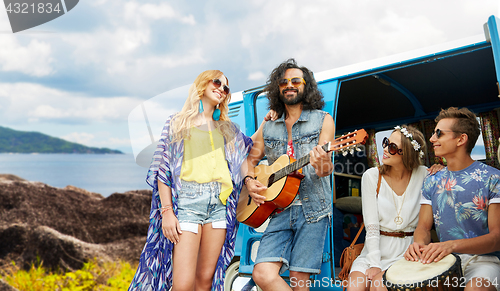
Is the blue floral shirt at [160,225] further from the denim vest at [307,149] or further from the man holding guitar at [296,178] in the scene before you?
the denim vest at [307,149]

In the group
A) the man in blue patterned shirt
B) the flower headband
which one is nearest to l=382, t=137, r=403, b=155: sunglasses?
the flower headband

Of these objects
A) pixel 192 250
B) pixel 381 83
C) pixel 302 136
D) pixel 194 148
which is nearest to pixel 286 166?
pixel 302 136

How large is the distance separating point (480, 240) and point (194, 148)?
1.97 metres

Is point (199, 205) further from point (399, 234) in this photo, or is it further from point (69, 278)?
point (69, 278)

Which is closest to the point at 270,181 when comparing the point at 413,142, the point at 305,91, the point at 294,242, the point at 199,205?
the point at 294,242

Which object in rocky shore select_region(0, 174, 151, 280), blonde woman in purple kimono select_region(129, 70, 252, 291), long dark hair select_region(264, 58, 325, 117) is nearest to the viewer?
blonde woman in purple kimono select_region(129, 70, 252, 291)

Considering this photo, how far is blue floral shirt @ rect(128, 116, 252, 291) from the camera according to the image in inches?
98.7

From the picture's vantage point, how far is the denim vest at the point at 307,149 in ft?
8.53

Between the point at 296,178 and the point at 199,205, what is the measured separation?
0.75 metres

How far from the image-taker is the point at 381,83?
14.4ft

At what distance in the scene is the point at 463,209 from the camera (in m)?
2.45

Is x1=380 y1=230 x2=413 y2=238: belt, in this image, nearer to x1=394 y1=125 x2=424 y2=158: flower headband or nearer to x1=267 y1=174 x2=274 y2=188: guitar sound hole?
x1=394 y1=125 x2=424 y2=158: flower headband

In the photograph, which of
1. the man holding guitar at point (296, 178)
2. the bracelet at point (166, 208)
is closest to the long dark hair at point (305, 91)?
the man holding guitar at point (296, 178)

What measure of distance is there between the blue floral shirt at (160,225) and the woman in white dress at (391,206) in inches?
37.7
